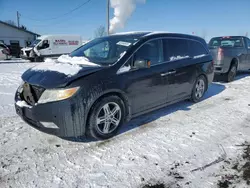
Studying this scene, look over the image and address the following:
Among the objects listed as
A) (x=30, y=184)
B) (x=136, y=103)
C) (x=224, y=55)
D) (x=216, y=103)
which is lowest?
(x=30, y=184)

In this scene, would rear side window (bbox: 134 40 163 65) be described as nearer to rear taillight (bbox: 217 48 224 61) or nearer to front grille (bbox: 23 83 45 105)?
front grille (bbox: 23 83 45 105)

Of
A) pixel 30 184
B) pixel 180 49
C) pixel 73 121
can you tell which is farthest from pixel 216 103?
pixel 30 184

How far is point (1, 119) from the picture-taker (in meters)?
Answer: 3.75

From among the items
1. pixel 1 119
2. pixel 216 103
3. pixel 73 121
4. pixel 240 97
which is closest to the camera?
pixel 73 121

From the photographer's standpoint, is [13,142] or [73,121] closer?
[73,121]

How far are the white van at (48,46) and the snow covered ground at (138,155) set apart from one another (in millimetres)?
14156

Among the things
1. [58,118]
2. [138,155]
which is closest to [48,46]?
[58,118]

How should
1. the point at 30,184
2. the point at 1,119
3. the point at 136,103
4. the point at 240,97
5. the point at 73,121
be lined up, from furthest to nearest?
the point at 240,97
the point at 1,119
the point at 136,103
the point at 73,121
the point at 30,184

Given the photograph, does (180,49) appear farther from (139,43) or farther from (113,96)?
(113,96)

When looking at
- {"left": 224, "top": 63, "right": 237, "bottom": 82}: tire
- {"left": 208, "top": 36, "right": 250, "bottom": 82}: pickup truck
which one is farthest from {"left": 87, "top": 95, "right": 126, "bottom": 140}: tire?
{"left": 224, "top": 63, "right": 237, "bottom": 82}: tire

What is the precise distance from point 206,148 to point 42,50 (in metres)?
17.3

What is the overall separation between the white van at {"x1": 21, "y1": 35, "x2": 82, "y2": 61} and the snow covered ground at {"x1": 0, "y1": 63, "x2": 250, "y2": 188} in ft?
46.4

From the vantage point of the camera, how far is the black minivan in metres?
2.63

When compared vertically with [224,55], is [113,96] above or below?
below
